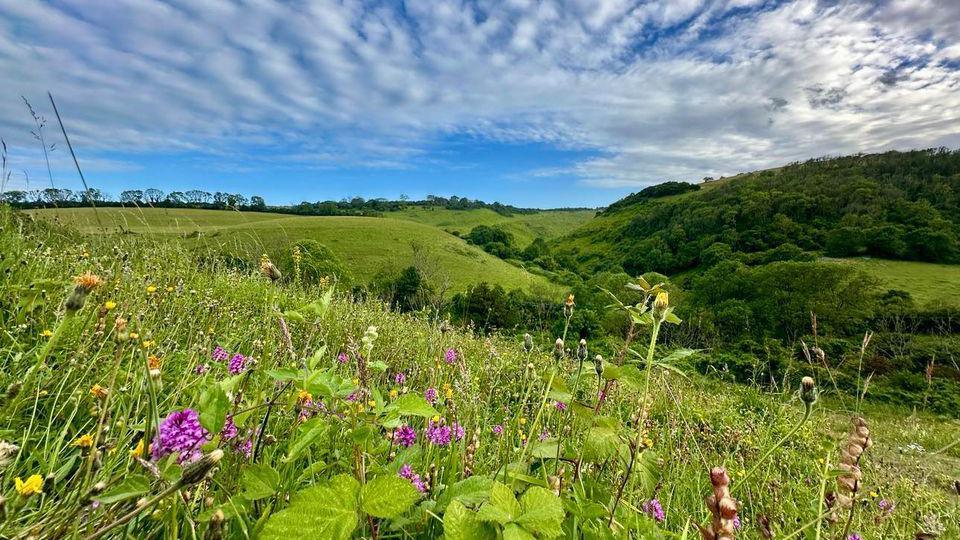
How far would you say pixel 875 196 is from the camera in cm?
8250

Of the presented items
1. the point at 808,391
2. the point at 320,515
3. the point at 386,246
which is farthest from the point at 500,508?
the point at 386,246

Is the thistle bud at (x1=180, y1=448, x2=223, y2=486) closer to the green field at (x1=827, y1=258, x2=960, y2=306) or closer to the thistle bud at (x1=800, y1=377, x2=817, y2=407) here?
the thistle bud at (x1=800, y1=377, x2=817, y2=407)

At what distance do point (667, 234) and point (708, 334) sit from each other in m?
56.0

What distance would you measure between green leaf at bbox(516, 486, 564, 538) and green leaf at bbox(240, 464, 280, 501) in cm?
70

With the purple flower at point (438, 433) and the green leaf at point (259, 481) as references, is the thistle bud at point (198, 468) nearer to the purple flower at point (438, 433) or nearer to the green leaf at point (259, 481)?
the green leaf at point (259, 481)

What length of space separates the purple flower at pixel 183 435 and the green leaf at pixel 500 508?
0.75 meters

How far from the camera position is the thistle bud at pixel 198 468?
25.9 inches

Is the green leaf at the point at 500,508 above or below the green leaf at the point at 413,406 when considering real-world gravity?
below

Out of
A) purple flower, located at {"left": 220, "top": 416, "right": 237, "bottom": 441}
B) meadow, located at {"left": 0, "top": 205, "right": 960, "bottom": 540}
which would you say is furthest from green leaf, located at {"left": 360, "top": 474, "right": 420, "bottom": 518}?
purple flower, located at {"left": 220, "top": 416, "right": 237, "bottom": 441}

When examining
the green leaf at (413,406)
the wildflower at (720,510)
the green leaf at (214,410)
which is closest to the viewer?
the wildflower at (720,510)

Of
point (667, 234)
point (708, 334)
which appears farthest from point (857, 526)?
point (667, 234)

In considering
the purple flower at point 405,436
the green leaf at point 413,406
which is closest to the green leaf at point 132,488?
the green leaf at point 413,406

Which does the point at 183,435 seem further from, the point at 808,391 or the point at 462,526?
the point at 808,391

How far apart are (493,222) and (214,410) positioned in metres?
140
